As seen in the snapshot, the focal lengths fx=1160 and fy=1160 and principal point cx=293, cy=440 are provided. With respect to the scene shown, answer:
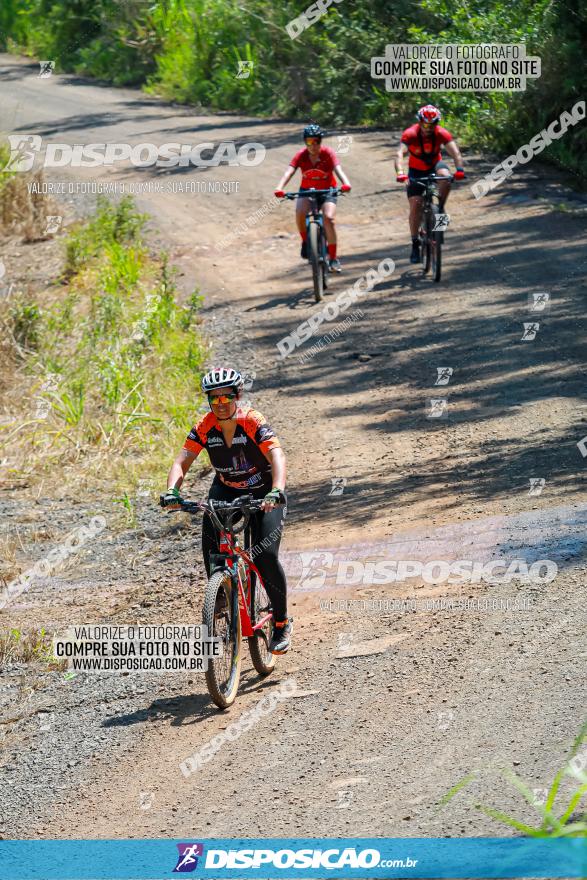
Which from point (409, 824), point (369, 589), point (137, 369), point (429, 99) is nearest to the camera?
point (409, 824)

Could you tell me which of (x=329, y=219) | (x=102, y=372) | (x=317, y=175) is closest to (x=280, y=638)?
(x=102, y=372)

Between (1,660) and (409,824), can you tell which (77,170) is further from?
(409,824)

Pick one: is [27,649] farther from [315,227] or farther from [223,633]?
[315,227]

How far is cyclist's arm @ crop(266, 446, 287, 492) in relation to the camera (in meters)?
7.52

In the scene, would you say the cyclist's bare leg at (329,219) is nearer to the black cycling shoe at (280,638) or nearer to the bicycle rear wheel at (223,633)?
the black cycling shoe at (280,638)

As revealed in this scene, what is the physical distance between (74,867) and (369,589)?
3.68 m

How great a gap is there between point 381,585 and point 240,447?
6.53 feet

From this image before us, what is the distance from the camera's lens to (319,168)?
15.8 meters

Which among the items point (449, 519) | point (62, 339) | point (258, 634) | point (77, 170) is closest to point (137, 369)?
point (62, 339)

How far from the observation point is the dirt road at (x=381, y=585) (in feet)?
21.1

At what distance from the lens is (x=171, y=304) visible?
17234 millimetres

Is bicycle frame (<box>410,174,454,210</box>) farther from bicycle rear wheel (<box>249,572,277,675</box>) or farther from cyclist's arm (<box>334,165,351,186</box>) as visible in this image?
bicycle rear wheel (<box>249,572,277,675</box>)

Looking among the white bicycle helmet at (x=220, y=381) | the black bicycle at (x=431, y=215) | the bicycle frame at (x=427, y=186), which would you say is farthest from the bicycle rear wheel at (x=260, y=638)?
the bicycle frame at (x=427, y=186)

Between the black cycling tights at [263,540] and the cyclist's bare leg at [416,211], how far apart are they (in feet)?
29.1
